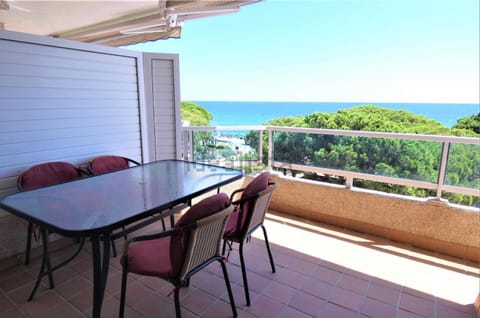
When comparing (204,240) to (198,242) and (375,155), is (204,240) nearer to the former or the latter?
(198,242)

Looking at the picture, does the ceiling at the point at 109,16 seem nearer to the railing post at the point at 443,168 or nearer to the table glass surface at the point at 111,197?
the table glass surface at the point at 111,197

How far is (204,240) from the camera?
156cm

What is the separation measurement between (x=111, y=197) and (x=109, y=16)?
3662 mm

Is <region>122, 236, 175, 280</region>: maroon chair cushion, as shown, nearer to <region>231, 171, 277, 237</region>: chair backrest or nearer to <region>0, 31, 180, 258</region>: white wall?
<region>231, 171, 277, 237</region>: chair backrest

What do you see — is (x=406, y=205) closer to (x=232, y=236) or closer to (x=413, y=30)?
(x=232, y=236)

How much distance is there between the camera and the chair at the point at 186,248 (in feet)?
4.72

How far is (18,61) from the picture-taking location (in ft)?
8.20

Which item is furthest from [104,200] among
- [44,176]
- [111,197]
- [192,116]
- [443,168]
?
[192,116]

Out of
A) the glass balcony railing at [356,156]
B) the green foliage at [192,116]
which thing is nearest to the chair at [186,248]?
the glass balcony railing at [356,156]

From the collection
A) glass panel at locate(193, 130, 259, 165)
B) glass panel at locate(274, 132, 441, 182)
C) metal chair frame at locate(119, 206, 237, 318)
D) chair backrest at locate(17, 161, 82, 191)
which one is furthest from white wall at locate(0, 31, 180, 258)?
metal chair frame at locate(119, 206, 237, 318)

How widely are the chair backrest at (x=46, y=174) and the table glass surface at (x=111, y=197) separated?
557 millimetres

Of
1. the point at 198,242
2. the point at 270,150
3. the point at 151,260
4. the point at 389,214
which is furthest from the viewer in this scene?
the point at 270,150

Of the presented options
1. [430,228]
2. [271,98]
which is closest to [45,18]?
[430,228]

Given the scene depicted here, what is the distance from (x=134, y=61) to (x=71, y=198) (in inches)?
89.5
